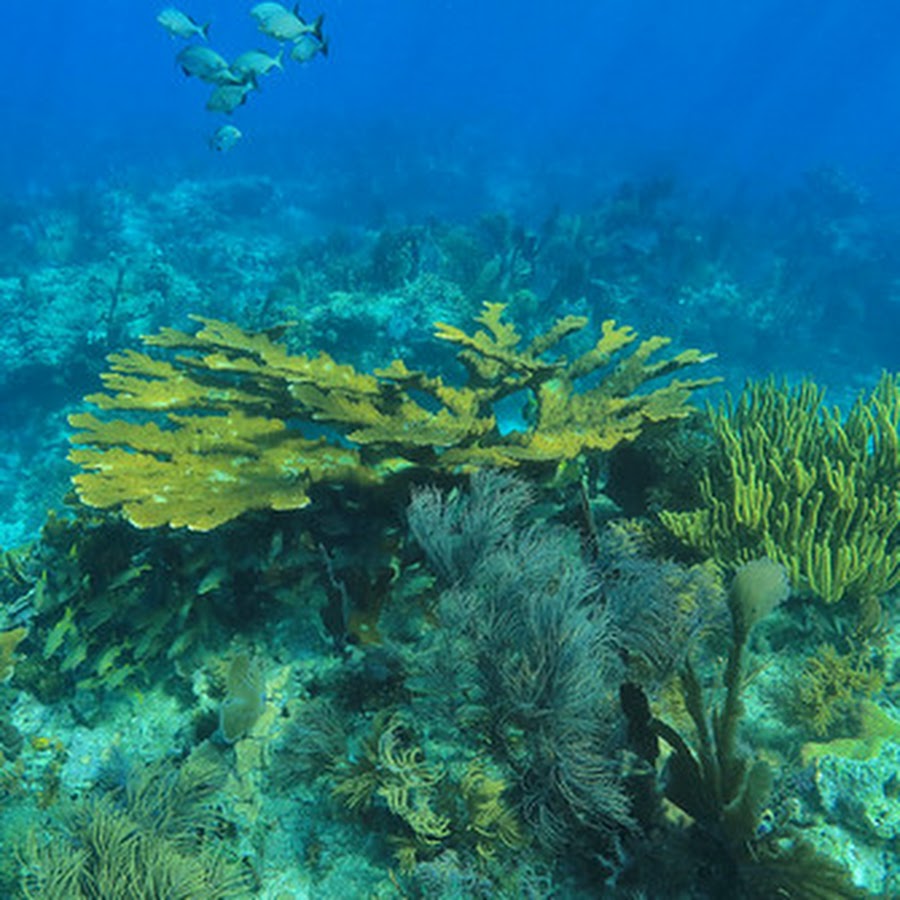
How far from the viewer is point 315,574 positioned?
3.53 metres

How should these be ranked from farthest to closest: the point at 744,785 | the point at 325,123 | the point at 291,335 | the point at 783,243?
the point at 325,123, the point at 783,243, the point at 291,335, the point at 744,785

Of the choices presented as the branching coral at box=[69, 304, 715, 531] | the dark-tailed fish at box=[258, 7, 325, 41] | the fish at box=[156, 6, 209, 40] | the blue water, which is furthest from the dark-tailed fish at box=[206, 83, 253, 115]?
the blue water

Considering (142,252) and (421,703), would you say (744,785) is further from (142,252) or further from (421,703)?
(142,252)

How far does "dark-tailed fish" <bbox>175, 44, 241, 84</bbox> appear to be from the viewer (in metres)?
7.60

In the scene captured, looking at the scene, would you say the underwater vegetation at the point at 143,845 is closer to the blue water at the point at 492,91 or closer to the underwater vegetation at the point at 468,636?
the underwater vegetation at the point at 468,636

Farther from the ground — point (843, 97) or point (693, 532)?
point (843, 97)

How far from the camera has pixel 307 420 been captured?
4125 millimetres

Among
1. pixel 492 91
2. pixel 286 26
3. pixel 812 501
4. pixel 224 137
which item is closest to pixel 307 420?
pixel 812 501

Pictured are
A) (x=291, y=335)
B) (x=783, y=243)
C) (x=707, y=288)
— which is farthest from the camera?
(x=783, y=243)

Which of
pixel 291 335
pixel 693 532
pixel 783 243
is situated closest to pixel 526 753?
pixel 693 532

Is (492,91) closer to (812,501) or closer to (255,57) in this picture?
(255,57)

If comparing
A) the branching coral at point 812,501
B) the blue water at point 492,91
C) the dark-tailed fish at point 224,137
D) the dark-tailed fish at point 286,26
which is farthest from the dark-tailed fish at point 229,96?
the blue water at point 492,91

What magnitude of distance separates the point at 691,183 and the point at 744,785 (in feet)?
123

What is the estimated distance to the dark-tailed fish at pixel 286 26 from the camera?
285 inches
